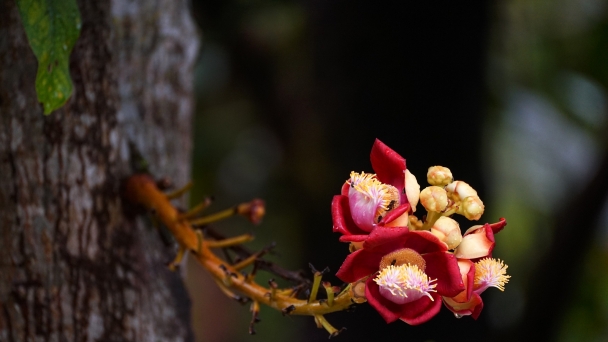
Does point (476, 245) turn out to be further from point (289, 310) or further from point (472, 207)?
point (289, 310)

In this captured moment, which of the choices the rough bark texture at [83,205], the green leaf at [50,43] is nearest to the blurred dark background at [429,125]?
the rough bark texture at [83,205]

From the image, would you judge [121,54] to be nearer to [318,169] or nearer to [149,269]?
[149,269]

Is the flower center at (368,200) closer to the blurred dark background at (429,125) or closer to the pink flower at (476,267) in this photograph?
the pink flower at (476,267)


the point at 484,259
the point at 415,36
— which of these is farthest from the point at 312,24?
the point at 484,259

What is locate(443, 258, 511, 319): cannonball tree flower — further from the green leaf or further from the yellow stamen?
the green leaf

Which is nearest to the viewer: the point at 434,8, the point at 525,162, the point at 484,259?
the point at 484,259

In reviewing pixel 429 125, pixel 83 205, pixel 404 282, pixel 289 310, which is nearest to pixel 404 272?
pixel 404 282
